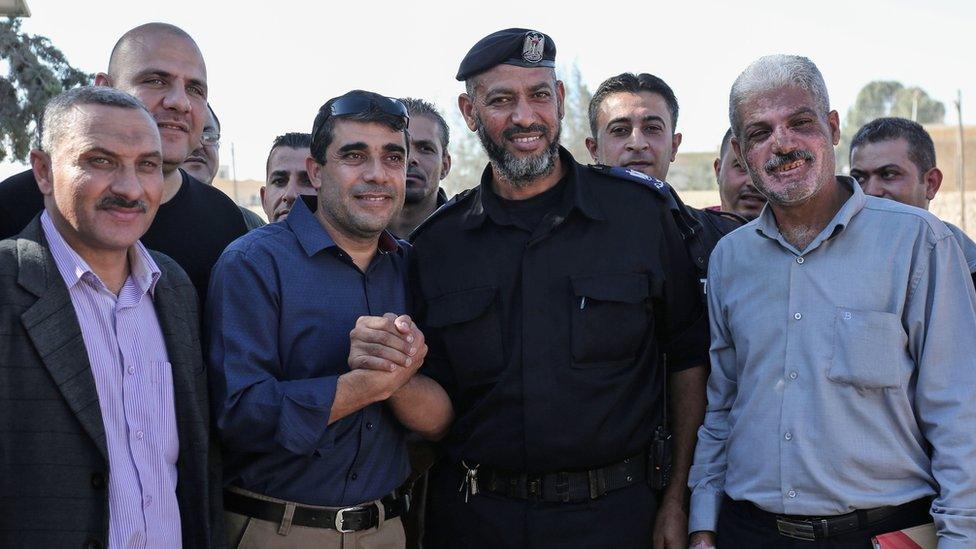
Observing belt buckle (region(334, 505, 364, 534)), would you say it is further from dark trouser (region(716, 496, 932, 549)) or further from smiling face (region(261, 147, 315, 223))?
smiling face (region(261, 147, 315, 223))

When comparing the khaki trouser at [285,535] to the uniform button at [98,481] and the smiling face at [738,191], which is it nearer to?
the uniform button at [98,481]

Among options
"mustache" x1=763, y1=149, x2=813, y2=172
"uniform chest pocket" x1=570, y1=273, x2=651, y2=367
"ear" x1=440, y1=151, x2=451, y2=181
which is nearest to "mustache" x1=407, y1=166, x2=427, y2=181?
"ear" x1=440, y1=151, x2=451, y2=181

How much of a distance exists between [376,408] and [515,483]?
60 centimetres

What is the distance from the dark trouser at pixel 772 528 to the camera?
8.96ft

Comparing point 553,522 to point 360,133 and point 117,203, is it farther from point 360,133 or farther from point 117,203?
point 117,203

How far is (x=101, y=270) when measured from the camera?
109 inches

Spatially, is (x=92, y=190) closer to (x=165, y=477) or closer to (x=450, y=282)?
(x=165, y=477)

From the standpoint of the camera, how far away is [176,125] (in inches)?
145

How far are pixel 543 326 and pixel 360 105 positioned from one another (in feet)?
3.70

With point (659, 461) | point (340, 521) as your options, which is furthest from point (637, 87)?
point (340, 521)

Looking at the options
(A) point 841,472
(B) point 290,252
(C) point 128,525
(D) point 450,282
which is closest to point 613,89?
(D) point 450,282

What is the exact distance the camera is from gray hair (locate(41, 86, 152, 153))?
2719mm

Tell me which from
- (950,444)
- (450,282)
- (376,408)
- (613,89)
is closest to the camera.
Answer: (950,444)

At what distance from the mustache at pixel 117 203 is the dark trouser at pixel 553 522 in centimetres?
164
